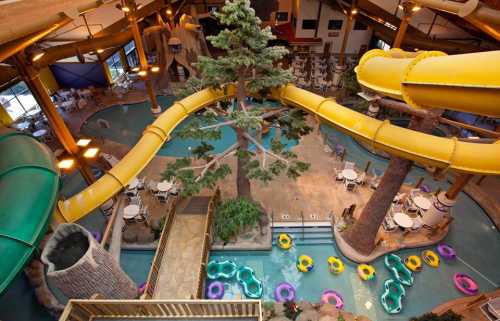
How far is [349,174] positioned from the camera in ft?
36.9

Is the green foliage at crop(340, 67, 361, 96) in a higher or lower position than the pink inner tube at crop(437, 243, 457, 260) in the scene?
higher

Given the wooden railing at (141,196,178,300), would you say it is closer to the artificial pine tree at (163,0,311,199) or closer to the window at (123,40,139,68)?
the artificial pine tree at (163,0,311,199)

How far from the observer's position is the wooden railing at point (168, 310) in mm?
4328

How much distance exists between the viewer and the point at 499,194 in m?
11.3

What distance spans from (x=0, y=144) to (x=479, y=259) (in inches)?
561

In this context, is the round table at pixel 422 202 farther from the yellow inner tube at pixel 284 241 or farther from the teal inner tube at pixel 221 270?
the teal inner tube at pixel 221 270

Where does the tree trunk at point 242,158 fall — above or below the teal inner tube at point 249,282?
above

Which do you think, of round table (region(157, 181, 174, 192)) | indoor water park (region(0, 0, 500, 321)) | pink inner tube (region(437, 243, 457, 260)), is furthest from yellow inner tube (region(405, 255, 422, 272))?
round table (region(157, 181, 174, 192))

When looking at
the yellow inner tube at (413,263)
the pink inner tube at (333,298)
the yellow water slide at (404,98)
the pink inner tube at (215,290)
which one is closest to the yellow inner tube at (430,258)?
the yellow inner tube at (413,263)

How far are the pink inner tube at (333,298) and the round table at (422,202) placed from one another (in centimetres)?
485

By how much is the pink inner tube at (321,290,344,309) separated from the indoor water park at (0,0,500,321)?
4cm

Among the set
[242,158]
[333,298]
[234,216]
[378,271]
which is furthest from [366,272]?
[242,158]

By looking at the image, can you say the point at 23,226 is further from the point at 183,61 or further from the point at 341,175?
the point at 183,61

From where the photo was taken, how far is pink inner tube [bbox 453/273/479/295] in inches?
334
